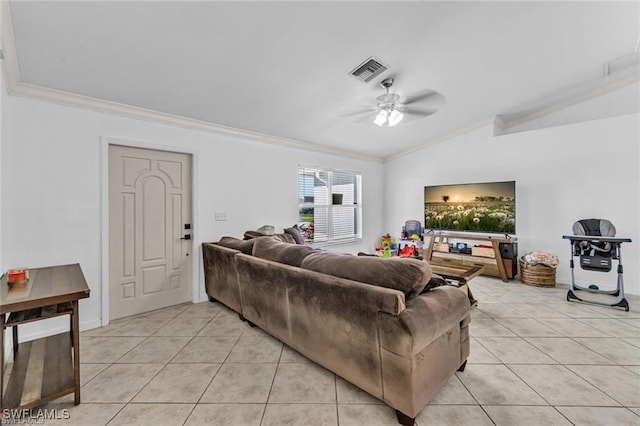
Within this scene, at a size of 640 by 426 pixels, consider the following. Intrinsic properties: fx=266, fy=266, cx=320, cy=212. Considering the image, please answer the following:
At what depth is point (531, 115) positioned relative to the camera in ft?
14.9

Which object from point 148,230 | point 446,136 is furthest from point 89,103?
point 446,136

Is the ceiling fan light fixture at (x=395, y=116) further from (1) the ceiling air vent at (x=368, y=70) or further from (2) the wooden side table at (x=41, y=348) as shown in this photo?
(2) the wooden side table at (x=41, y=348)

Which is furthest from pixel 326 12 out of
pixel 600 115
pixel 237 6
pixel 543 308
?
pixel 600 115

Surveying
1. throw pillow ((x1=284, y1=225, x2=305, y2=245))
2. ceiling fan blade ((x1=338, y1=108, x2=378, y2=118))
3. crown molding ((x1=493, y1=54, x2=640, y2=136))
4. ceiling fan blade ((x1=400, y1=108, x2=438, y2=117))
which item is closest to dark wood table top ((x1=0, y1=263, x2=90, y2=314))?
throw pillow ((x1=284, y1=225, x2=305, y2=245))

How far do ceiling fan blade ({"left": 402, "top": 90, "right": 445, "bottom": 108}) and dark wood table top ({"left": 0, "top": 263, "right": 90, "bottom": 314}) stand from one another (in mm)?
3785

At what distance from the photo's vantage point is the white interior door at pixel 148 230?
2887mm

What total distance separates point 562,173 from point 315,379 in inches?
183

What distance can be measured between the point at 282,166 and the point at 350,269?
2.98m

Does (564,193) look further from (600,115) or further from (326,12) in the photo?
(326,12)

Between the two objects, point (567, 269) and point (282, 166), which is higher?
point (282, 166)

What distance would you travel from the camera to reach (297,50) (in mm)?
2297

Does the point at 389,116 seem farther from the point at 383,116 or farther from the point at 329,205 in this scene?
the point at 329,205

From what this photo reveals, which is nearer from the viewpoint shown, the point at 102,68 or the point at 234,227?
the point at 102,68

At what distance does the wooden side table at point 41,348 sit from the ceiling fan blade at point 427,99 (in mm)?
3816
